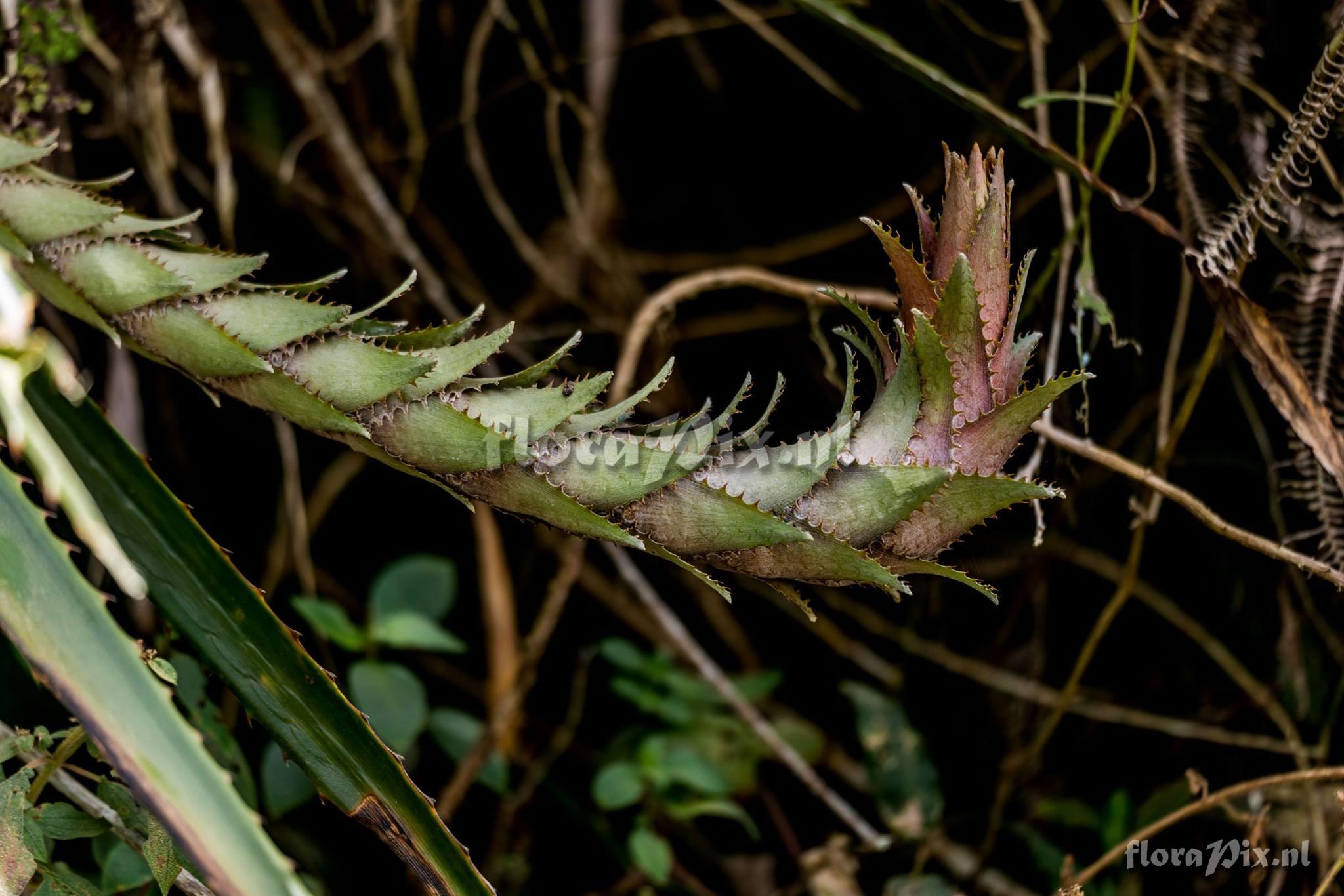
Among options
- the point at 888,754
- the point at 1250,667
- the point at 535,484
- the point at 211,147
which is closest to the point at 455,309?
the point at 211,147

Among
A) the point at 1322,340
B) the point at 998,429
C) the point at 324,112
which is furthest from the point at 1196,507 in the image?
the point at 324,112

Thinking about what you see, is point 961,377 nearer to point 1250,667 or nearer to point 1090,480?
point 1090,480

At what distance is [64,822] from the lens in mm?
573

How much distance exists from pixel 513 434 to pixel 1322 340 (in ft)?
1.93

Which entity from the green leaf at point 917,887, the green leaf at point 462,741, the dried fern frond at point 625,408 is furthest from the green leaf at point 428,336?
Answer: the green leaf at point 917,887

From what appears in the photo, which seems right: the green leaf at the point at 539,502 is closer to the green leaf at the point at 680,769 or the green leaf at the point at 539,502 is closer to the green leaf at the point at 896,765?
the green leaf at the point at 680,769

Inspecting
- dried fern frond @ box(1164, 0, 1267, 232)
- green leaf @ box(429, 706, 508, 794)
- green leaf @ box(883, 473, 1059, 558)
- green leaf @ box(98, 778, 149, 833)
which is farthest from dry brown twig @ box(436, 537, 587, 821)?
dried fern frond @ box(1164, 0, 1267, 232)

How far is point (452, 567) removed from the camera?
3.73 feet

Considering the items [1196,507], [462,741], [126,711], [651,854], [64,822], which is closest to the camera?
[126,711]

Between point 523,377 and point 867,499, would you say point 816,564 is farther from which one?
point 523,377

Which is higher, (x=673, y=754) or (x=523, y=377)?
(x=523, y=377)

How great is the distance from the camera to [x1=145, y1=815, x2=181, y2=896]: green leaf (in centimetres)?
51

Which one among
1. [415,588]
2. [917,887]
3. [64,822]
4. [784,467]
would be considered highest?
[784,467]

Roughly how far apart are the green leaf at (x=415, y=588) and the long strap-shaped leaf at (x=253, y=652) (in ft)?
1.81
